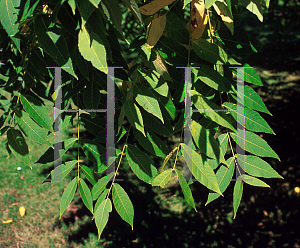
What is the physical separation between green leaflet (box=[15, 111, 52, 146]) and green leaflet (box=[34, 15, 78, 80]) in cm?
39

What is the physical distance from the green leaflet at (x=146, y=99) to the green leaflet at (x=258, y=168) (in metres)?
0.47

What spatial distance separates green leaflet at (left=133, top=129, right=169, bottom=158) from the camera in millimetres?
1247

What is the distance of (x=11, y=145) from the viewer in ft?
4.35

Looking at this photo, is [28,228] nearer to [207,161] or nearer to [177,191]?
[177,191]

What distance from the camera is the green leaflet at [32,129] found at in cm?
126

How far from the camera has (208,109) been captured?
1154 millimetres

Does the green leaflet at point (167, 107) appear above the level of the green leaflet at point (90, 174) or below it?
above

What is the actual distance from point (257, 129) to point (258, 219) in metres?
3.26

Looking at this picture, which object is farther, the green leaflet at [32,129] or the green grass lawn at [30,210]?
the green grass lawn at [30,210]

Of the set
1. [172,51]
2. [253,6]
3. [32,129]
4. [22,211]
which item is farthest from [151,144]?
[22,211]

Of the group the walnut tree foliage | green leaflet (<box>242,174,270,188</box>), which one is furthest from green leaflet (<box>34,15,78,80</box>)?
green leaflet (<box>242,174,270,188</box>)

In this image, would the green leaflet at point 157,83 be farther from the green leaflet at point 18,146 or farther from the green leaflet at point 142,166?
the green leaflet at point 18,146

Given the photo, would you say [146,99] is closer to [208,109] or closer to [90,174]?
[208,109]

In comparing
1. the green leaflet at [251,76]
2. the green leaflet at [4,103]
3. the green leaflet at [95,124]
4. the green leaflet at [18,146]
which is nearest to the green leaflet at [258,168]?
the green leaflet at [251,76]
